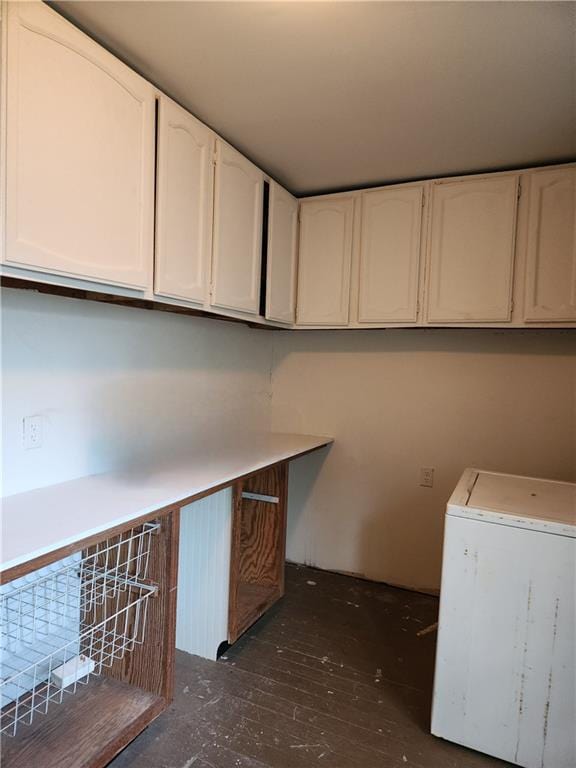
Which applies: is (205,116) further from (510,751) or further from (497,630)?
(510,751)

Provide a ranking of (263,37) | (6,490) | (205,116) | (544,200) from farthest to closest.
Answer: (544,200) < (205,116) < (6,490) < (263,37)

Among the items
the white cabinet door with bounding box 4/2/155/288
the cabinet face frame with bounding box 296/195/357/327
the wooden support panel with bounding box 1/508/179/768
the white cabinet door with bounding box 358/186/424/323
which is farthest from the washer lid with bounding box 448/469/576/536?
the white cabinet door with bounding box 4/2/155/288

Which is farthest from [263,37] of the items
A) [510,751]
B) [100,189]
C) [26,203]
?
[510,751]

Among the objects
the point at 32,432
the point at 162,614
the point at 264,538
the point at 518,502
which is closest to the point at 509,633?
the point at 518,502

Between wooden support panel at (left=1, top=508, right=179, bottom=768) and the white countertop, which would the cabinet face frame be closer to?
the white countertop

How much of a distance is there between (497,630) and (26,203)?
6.23ft

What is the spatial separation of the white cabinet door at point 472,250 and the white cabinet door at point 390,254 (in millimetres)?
89

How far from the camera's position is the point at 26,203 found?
117cm

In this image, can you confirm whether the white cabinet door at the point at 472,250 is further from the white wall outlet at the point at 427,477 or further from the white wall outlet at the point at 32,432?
the white wall outlet at the point at 32,432

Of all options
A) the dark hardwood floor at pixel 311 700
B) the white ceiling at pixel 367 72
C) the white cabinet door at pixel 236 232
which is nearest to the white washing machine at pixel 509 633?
the dark hardwood floor at pixel 311 700

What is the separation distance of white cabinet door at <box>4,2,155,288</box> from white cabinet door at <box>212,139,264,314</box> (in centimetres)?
40

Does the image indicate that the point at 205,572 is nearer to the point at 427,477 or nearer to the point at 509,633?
the point at 509,633

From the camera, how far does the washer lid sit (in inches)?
57.7

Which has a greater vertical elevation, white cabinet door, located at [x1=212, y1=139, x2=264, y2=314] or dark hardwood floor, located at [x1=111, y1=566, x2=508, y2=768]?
white cabinet door, located at [x1=212, y1=139, x2=264, y2=314]
